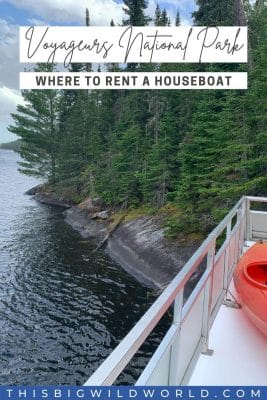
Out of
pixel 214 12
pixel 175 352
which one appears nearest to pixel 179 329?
pixel 175 352

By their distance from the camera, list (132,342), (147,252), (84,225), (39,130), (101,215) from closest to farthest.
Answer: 1. (132,342)
2. (147,252)
3. (84,225)
4. (101,215)
5. (39,130)

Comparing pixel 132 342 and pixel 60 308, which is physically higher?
pixel 132 342

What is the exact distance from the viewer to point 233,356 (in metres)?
3.88

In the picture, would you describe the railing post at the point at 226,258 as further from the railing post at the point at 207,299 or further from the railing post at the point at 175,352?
the railing post at the point at 175,352

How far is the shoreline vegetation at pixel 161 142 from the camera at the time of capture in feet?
51.1

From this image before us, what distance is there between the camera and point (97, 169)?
3494 cm

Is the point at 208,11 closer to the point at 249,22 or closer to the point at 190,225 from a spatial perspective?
the point at 249,22

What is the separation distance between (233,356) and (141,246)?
641 inches

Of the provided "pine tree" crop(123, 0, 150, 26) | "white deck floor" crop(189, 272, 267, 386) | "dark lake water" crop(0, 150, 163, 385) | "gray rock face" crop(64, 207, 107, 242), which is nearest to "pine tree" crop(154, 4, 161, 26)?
"pine tree" crop(123, 0, 150, 26)

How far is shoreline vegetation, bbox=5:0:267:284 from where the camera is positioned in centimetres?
1559

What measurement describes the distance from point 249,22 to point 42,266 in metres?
20.0

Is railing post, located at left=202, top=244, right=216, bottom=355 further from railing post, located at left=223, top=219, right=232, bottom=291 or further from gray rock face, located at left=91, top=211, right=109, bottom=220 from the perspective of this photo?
gray rock face, located at left=91, top=211, right=109, bottom=220

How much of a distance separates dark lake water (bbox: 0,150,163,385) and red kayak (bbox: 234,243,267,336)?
6.55 m

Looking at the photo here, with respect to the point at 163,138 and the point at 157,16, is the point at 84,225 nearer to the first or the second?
the point at 163,138
